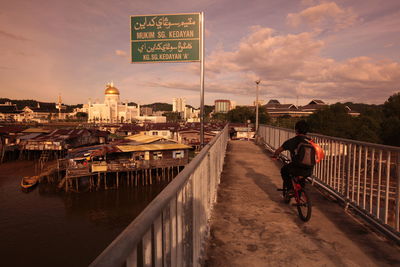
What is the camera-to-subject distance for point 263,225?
14.5ft

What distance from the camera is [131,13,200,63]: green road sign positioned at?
27.3ft

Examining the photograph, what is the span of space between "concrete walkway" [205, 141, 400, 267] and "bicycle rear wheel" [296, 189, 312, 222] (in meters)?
0.12

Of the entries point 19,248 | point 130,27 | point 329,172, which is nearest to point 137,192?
point 19,248

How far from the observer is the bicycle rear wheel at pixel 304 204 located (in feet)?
14.7

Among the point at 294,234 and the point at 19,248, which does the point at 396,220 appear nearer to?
the point at 294,234

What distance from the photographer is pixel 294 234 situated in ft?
13.3

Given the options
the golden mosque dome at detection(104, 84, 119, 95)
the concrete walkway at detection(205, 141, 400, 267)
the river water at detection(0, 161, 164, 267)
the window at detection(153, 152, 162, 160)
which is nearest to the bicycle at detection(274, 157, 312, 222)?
the concrete walkway at detection(205, 141, 400, 267)

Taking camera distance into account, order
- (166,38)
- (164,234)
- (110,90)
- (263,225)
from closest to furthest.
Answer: (164,234) → (263,225) → (166,38) → (110,90)

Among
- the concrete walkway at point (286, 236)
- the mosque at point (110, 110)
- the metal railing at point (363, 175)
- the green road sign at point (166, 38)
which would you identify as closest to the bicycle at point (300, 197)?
the concrete walkway at point (286, 236)

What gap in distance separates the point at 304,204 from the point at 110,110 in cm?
13288

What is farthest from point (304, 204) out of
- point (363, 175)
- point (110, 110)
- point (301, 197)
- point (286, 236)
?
point (110, 110)

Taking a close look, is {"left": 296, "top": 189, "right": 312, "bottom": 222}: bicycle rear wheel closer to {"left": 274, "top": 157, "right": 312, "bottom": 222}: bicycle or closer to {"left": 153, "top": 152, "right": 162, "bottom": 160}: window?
{"left": 274, "top": 157, "right": 312, "bottom": 222}: bicycle

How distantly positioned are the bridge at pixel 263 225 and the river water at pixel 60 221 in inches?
742

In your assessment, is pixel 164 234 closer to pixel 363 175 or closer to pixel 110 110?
pixel 363 175
